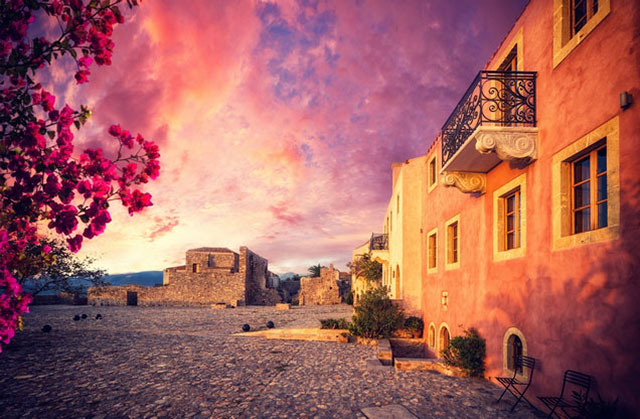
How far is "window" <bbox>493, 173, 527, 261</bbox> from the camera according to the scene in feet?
21.5

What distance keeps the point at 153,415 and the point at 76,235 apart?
431 centimetres

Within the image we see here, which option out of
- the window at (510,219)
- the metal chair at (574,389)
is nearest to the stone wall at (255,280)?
the window at (510,219)

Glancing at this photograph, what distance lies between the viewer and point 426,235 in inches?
542

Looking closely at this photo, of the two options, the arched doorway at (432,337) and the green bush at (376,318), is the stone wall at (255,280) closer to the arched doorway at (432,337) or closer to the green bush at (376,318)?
the green bush at (376,318)

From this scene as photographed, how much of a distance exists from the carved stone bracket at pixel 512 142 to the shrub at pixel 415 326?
9331 mm

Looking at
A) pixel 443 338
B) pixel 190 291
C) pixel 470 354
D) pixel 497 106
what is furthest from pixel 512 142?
pixel 190 291

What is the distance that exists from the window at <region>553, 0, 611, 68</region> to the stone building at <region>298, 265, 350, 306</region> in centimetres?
3758

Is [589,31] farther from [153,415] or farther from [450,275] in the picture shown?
[153,415]

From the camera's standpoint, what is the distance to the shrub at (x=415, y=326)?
1368cm

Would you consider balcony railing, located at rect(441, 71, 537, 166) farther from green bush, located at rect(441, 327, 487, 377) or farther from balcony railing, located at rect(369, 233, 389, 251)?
balcony railing, located at rect(369, 233, 389, 251)

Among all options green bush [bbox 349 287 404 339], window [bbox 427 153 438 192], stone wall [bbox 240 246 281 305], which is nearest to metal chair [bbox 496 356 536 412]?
green bush [bbox 349 287 404 339]

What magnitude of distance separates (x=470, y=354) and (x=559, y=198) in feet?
14.5

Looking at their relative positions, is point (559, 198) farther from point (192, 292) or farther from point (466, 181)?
point (192, 292)

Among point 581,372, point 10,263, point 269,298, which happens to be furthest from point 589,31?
point 269,298
